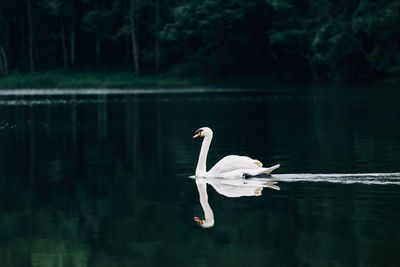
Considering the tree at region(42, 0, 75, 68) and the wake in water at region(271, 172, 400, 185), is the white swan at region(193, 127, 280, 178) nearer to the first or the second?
the wake in water at region(271, 172, 400, 185)

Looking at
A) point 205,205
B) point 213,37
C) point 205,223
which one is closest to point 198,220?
point 205,223

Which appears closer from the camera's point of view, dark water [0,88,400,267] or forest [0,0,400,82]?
dark water [0,88,400,267]

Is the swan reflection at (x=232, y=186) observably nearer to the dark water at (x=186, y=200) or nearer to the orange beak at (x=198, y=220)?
the dark water at (x=186, y=200)

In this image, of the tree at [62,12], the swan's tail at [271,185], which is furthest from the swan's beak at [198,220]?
the tree at [62,12]

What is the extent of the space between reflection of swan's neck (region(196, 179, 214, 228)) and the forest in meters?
46.3

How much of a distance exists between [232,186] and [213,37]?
192 ft

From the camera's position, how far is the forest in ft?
204

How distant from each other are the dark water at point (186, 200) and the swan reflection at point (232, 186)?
0.50 ft

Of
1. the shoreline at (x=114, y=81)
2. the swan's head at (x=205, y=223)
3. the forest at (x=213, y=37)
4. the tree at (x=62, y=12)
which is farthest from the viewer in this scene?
the tree at (x=62, y=12)

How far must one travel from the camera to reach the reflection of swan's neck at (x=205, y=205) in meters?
11.2

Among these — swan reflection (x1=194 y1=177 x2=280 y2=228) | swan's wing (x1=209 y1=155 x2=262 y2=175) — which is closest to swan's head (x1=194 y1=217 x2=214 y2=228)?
swan reflection (x1=194 y1=177 x2=280 y2=228)

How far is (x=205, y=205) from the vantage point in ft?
41.5

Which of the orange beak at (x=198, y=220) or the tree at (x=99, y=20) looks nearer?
the orange beak at (x=198, y=220)

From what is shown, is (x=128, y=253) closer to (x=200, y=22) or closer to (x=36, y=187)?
(x=36, y=187)
